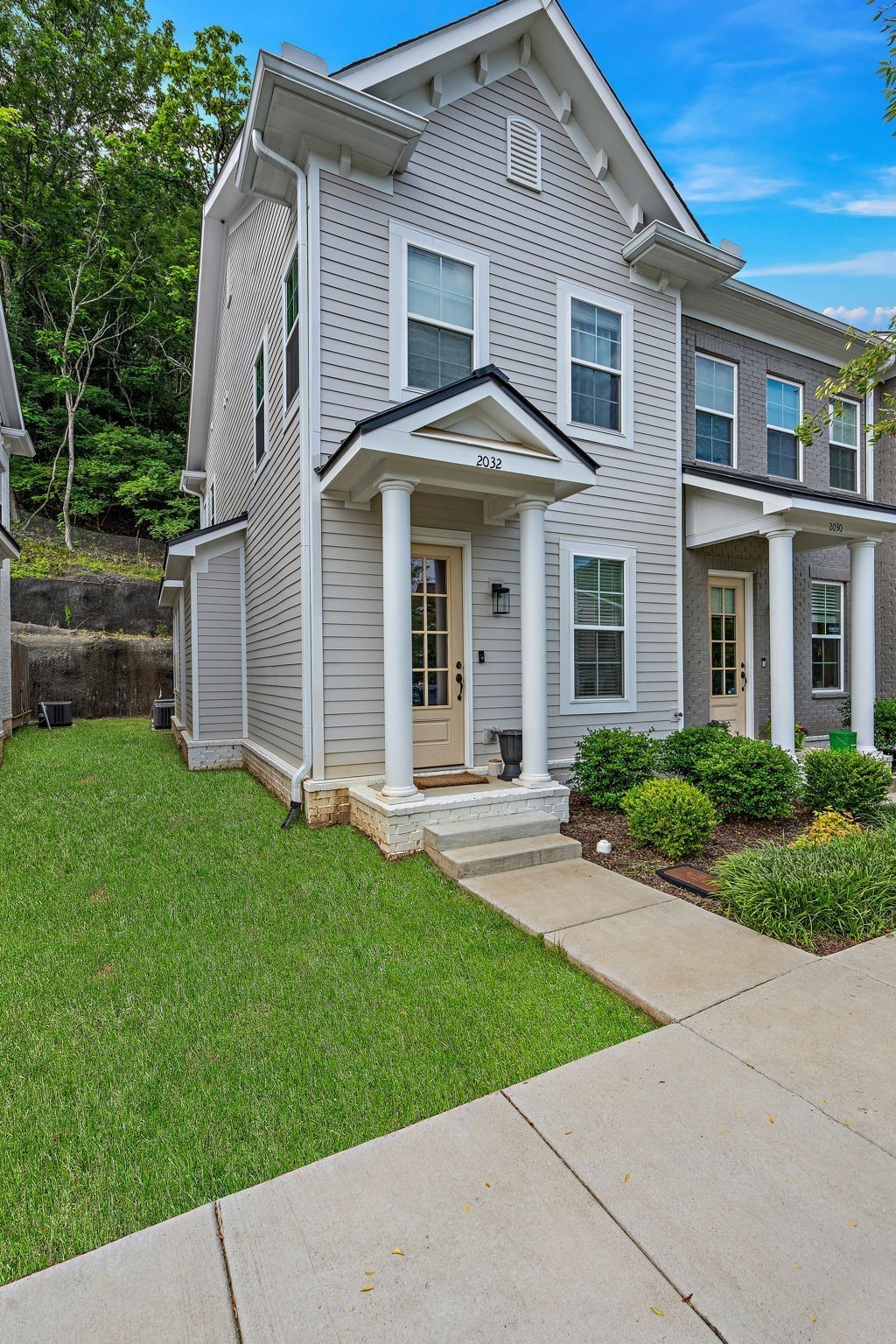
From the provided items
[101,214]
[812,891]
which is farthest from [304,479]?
[101,214]

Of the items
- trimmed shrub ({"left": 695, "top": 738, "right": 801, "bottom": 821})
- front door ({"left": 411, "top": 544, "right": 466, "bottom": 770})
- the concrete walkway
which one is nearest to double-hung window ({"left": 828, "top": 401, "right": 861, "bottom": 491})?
trimmed shrub ({"left": 695, "top": 738, "right": 801, "bottom": 821})

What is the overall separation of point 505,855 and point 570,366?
556 cm

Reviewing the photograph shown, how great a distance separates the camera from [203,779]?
7754 mm

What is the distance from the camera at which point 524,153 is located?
6.86 metres

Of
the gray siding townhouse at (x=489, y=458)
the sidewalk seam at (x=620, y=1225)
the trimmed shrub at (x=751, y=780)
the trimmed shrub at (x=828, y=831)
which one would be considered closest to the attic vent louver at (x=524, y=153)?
the gray siding townhouse at (x=489, y=458)

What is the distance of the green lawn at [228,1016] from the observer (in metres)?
1.98

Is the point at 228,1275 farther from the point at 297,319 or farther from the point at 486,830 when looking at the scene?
the point at 297,319

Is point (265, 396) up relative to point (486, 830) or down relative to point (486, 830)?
up

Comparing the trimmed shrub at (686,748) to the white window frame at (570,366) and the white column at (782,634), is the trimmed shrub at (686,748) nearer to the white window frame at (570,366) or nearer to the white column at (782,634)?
the white column at (782,634)

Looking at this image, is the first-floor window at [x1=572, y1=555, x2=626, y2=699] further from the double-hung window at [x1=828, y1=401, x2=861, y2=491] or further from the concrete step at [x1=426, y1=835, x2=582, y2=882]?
the double-hung window at [x1=828, y1=401, x2=861, y2=491]

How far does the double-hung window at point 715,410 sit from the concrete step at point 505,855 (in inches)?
237

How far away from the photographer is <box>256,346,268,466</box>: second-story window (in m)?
7.75

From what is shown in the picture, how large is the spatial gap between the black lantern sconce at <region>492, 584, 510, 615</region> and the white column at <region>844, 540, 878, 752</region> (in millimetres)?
4752

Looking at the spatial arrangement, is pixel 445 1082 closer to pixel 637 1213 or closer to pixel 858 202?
pixel 637 1213
